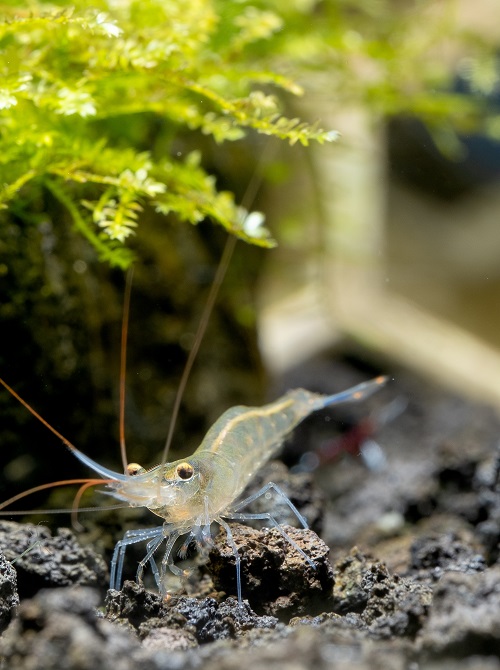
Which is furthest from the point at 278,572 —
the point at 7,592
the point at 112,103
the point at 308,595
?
the point at 112,103

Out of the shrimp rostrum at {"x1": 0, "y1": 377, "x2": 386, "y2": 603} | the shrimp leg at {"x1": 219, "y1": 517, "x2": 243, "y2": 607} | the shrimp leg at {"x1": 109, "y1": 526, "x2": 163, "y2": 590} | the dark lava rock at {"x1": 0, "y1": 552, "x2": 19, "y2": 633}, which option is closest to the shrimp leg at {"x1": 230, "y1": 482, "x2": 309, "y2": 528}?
the shrimp rostrum at {"x1": 0, "y1": 377, "x2": 386, "y2": 603}

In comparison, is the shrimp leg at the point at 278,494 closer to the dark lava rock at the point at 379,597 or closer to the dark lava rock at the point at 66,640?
the dark lava rock at the point at 379,597

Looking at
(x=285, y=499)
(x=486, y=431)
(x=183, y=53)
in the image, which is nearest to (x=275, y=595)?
(x=285, y=499)

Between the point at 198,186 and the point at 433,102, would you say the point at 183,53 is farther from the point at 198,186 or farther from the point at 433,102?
the point at 433,102

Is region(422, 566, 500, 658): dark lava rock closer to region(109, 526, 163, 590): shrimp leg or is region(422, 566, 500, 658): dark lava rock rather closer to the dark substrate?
the dark substrate

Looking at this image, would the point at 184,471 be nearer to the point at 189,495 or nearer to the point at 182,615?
the point at 189,495

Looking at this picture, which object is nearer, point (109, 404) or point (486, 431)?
point (109, 404)
